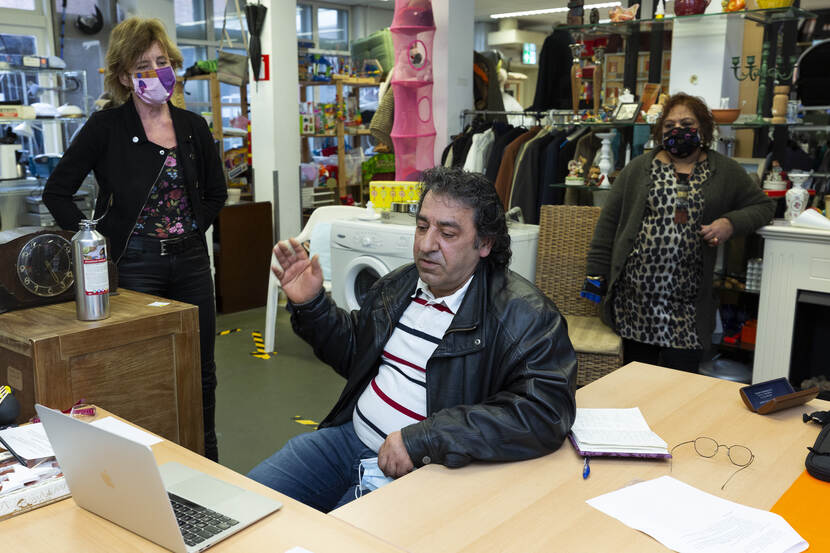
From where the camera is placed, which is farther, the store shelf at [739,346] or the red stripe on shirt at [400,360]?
the store shelf at [739,346]

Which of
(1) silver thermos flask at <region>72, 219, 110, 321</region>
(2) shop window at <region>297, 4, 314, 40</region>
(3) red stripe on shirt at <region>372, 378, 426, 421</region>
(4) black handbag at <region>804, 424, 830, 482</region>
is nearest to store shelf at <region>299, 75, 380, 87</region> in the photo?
(2) shop window at <region>297, 4, 314, 40</region>

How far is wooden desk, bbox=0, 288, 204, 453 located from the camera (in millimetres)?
1989

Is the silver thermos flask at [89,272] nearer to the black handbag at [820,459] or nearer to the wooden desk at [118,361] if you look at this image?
the wooden desk at [118,361]

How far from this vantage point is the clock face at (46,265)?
220cm

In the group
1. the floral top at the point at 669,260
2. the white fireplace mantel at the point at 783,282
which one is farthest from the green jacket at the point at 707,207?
the white fireplace mantel at the point at 783,282

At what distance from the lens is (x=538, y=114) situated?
5086 mm

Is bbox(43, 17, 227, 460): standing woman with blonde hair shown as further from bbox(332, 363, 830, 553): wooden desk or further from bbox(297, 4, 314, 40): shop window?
bbox(297, 4, 314, 40): shop window

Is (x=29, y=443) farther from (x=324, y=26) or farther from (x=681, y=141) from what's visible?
(x=324, y=26)

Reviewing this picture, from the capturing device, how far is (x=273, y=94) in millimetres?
5883

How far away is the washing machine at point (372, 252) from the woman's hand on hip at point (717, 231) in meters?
1.02

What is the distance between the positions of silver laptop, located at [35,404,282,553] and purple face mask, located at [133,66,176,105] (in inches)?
65.5

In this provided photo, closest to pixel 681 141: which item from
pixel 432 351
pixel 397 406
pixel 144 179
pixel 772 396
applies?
pixel 772 396

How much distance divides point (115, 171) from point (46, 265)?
0.49m

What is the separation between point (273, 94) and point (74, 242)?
4.00 meters
